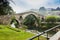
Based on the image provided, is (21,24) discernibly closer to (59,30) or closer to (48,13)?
(48,13)

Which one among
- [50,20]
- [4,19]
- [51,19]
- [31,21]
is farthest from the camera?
[50,20]

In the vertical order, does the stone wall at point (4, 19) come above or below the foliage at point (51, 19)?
above

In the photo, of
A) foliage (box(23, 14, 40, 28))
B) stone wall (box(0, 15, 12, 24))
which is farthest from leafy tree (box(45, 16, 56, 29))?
stone wall (box(0, 15, 12, 24))

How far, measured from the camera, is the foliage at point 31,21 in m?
15.1

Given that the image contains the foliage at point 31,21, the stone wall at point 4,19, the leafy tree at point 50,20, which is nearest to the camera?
the stone wall at point 4,19

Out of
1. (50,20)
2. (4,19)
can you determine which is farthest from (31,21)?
(4,19)

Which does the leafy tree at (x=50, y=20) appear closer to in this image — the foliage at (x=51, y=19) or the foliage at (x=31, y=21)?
the foliage at (x=51, y=19)

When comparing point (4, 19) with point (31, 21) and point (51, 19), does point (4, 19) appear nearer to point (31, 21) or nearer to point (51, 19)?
point (31, 21)

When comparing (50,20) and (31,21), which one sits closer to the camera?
(31,21)

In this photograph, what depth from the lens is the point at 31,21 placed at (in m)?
15.5

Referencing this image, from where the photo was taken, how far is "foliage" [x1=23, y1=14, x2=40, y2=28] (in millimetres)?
15125

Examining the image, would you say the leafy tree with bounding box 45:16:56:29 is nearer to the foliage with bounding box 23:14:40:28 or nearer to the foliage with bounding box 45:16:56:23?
the foliage with bounding box 45:16:56:23

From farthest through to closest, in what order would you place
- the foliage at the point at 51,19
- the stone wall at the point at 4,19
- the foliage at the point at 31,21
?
1. the foliage at the point at 51,19
2. the foliage at the point at 31,21
3. the stone wall at the point at 4,19

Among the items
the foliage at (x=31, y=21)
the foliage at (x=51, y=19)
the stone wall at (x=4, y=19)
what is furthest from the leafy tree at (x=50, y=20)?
the stone wall at (x=4, y=19)
